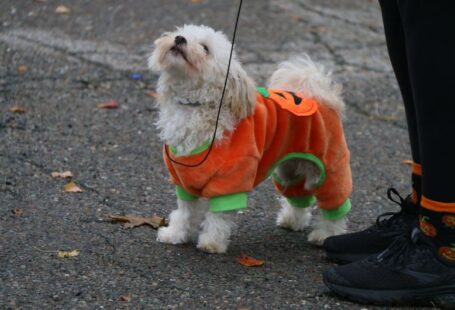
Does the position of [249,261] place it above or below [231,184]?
below

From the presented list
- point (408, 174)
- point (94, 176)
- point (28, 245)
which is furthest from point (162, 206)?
point (408, 174)

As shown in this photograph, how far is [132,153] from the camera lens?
14.3ft

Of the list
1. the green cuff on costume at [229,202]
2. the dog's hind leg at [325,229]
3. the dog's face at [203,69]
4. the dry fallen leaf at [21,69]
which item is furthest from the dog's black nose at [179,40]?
the dry fallen leaf at [21,69]

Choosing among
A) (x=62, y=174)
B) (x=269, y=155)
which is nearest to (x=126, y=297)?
(x=269, y=155)

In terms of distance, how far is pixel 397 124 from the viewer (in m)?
5.22

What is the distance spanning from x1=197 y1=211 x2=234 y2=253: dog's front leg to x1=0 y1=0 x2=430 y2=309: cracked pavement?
4 cm

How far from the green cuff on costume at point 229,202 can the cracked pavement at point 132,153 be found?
0.71 feet

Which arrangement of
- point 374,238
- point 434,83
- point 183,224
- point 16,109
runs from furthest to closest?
point 16,109 → point 183,224 → point 374,238 → point 434,83

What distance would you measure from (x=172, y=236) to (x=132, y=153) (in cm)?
125

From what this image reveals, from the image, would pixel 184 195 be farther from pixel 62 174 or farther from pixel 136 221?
pixel 62 174

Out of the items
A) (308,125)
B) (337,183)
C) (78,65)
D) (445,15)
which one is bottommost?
(78,65)

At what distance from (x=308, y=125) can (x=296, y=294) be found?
0.71m

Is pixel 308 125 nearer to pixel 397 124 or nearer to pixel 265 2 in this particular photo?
pixel 397 124

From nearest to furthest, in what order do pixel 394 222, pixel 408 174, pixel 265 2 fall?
pixel 394 222, pixel 408 174, pixel 265 2
